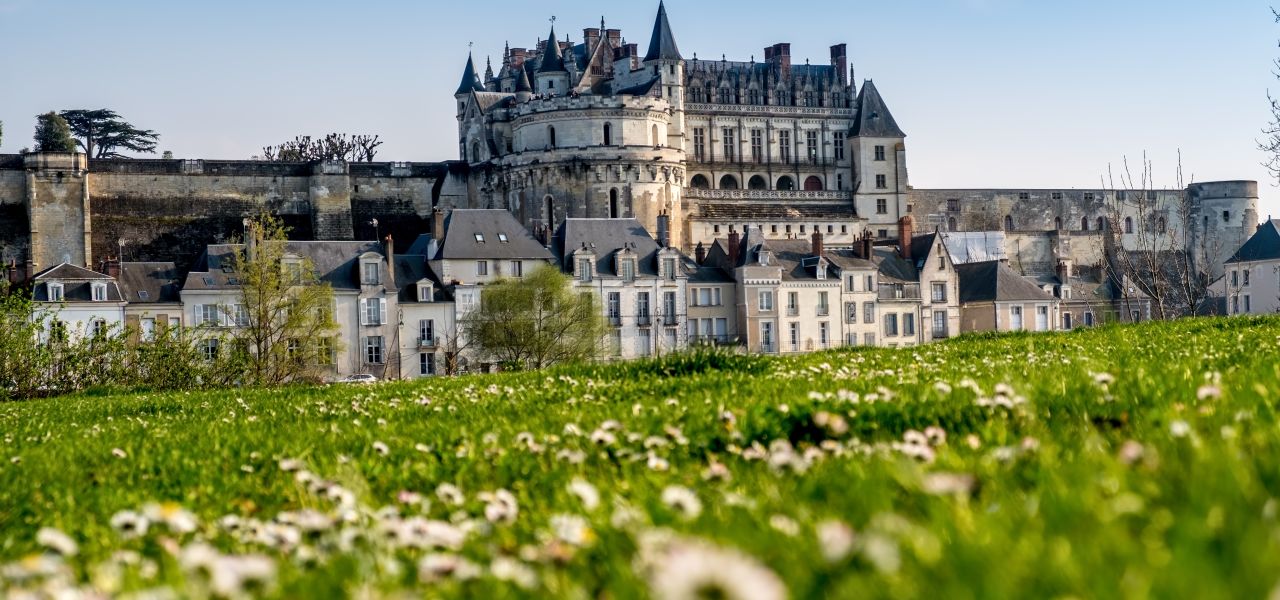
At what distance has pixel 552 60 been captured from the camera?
96.7m

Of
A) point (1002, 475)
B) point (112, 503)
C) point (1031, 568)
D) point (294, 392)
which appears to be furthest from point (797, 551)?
point (294, 392)

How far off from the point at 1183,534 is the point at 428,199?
8849cm

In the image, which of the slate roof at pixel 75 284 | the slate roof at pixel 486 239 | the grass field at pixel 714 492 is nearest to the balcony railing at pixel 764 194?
the slate roof at pixel 486 239

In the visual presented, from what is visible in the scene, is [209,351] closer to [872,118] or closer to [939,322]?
[939,322]

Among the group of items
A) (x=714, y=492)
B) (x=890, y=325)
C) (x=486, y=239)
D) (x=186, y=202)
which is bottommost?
(x=890, y=325)

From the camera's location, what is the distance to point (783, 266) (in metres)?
71.4

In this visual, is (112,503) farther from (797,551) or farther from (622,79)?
(622,79)

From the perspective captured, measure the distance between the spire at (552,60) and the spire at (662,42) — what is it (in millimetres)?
5746

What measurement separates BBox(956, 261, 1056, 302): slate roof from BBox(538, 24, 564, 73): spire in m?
31.6

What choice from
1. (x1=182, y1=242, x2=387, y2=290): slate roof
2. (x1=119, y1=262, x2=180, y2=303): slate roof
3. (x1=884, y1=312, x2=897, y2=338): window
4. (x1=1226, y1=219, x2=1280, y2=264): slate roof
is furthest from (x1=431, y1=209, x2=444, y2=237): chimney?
(x1=1226, y1=219, x2=1280, y2=264): slate roof

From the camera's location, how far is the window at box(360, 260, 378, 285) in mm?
60656

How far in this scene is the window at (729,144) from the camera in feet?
339

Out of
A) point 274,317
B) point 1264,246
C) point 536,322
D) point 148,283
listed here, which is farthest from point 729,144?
point 274,317

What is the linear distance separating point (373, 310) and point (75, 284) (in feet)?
37.7
